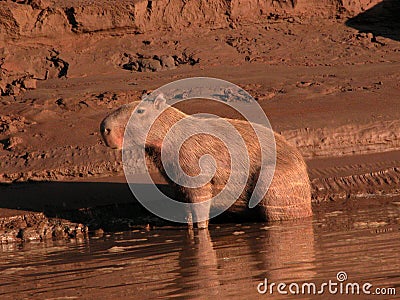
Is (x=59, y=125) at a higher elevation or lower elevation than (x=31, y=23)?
lower

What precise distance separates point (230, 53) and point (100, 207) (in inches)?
317

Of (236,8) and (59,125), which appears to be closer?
(59,125)

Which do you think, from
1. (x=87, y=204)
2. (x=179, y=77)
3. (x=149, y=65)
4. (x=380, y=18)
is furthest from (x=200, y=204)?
(x=380, y=18)

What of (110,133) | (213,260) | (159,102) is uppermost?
(159,102)

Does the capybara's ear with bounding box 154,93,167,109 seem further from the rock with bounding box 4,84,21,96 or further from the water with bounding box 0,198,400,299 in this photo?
the rock with bounding box 4,84,21,96

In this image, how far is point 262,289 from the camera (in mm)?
5871

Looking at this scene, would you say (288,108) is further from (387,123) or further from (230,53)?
(230,53)

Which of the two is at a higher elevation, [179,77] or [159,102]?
[159,102]

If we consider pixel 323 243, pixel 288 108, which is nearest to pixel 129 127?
pixel 323 243
